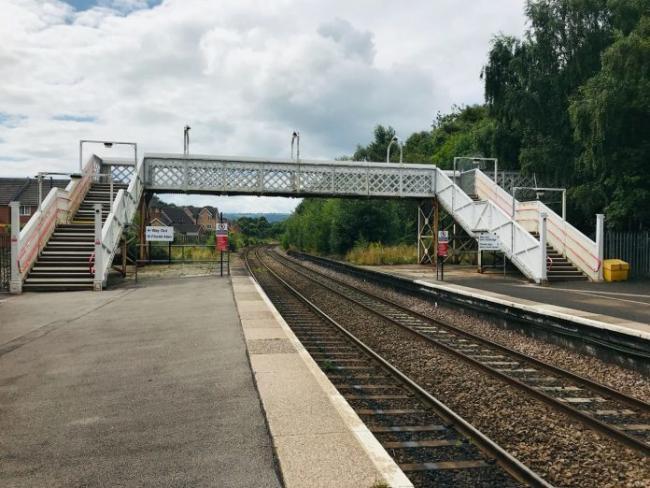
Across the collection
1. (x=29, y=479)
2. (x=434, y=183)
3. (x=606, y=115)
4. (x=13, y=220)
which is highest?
(x=606, y=115)

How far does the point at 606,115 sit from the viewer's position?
19.8 meters

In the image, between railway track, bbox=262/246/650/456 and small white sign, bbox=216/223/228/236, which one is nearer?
railway track, bbox=262/246/650/456

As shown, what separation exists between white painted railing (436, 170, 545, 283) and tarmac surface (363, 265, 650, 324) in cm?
73

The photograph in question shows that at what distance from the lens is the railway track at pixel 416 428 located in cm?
455

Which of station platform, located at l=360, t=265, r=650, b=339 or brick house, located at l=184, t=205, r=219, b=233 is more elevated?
brick house, located at l=184, t=205, r=219, b=233

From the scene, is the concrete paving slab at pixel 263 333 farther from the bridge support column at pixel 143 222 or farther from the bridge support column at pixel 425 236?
the bridge support column at pixel 425 236

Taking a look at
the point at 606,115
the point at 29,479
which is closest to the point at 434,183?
the point at 606,115

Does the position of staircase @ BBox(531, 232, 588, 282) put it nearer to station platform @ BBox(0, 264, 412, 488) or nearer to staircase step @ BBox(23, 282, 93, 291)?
station platform @ BBox(0, 264, 412, 488)

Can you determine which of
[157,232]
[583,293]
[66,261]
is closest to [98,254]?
[66,261]

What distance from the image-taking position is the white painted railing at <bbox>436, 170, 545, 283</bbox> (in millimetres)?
19203

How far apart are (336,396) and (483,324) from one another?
793 centimetres

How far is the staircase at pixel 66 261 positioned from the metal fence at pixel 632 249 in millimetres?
19306

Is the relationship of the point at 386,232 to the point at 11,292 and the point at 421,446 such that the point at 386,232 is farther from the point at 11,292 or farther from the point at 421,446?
the point at 421,446

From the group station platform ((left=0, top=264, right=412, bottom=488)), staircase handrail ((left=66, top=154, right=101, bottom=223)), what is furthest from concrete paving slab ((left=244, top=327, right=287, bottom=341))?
staircase handrail ((left=66, top=154, right=101, bottom=223))
